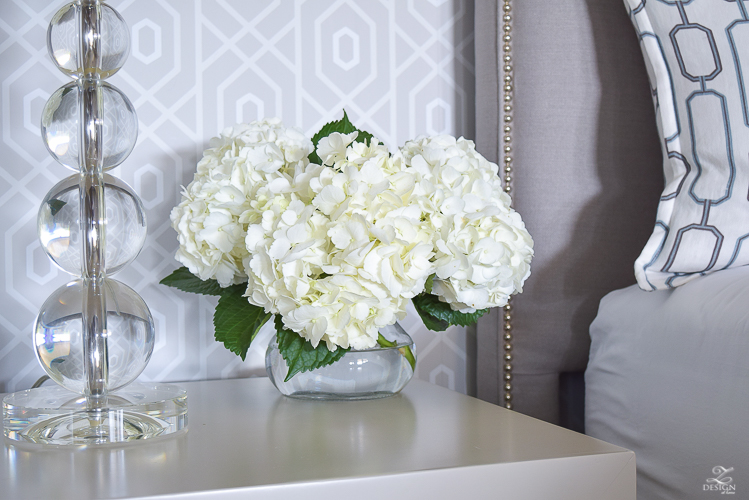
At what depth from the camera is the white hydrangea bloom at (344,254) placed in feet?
2.09

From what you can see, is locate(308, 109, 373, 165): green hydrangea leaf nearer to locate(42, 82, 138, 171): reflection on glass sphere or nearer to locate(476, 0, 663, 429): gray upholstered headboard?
locate(42, 82, 138, 171): reflection on glass sphere

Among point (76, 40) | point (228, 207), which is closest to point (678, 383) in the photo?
point (228, 207)

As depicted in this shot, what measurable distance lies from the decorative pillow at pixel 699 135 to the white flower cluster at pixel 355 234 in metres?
0.28

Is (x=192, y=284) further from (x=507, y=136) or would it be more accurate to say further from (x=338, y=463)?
(x=507, y=136)

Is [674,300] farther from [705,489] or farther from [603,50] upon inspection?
[603,50]

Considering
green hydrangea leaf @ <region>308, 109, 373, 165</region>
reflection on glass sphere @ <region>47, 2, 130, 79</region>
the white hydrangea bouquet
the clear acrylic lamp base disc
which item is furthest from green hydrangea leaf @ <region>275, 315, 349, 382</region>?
reflection on glass sphere @ <region>47, 2, 130, 79</region>

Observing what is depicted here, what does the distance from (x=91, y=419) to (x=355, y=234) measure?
1.02 ft

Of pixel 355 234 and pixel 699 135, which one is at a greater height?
pixel 699 135

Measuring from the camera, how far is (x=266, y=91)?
1.06 m

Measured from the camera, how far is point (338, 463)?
55cm

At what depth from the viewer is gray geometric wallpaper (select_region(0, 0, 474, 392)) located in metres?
0.95

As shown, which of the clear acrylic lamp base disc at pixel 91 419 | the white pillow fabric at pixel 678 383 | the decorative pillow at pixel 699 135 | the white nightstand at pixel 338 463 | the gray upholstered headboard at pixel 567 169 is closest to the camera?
the white nightstand at pixel 338 463

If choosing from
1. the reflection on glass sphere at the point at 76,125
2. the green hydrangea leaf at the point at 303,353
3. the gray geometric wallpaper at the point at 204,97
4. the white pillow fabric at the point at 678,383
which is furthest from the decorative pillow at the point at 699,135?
the reflection on glass sphere at the point at 76,125

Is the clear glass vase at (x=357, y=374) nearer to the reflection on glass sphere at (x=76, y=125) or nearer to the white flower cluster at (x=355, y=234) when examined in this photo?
the white flower cluster at (x=355, y=234)
